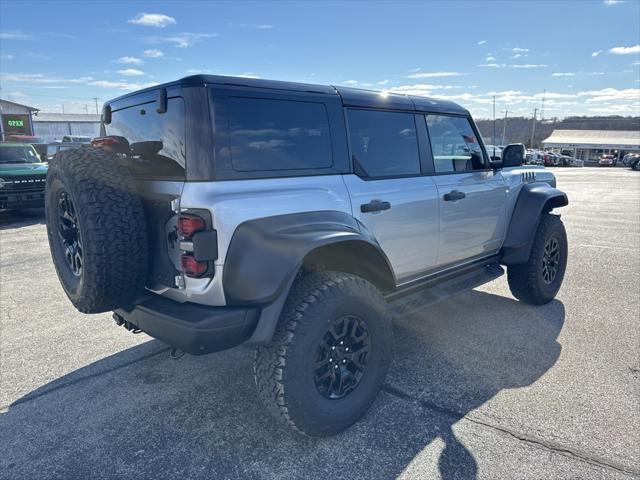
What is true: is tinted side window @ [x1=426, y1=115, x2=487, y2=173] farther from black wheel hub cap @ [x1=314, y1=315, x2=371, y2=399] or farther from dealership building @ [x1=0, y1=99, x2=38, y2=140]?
dealership building @ [x1=0, y1=99, x2=38, y2=140]

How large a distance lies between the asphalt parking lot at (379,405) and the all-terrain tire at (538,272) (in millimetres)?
153

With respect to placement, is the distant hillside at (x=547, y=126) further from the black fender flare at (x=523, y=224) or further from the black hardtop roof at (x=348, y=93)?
the black hardtop roof at (x=348, y=93)

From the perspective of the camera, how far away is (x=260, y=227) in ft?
7.50

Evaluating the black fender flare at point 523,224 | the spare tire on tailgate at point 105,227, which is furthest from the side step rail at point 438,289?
the spare tire on tailgate at point 105,227

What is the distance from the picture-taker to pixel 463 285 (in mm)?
3912

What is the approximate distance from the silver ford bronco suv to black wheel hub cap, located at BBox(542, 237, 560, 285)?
2045 mm

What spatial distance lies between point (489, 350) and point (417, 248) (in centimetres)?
112

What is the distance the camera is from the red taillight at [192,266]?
88.8 inches

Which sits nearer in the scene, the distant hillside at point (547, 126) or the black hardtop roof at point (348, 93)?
the black hardtop roof at point (348, 93)

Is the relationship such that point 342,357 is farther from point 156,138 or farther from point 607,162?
point 607,162

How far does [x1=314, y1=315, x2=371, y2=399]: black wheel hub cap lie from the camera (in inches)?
101

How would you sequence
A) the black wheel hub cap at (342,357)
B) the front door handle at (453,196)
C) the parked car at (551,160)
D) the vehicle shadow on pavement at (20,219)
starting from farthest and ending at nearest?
the parked car at (551,160), the vehicle shadow on pavement at (20,219), the front door handle at (453,196), the black wheel hub cap at (342,357)

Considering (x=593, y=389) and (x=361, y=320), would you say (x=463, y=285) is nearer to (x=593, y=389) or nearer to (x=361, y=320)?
(x=593, y=389)

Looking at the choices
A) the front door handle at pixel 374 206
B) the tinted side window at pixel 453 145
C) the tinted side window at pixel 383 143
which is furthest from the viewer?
the tinted side window at pixel 453 145
